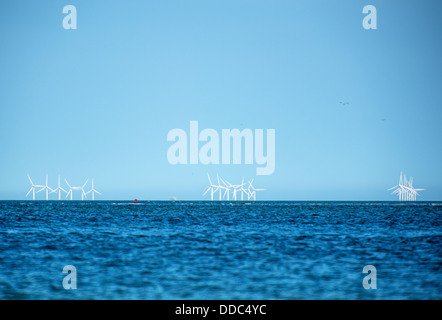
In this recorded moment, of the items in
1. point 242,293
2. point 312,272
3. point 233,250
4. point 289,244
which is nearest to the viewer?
point 242,293

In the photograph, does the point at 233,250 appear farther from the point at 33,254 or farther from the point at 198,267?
the point at 33,254

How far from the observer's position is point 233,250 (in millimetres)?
31078

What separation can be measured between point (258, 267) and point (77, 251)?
11.5 metres

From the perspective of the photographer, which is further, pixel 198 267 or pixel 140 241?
pixel 140 241

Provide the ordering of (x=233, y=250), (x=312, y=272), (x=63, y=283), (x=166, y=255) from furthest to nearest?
(x=233, y=250), (x=166, y=255), (x=312, y=272), (x=63, y=283)

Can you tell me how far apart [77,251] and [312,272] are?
46.2ft

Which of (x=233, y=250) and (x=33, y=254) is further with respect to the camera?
(x=233, y=250)

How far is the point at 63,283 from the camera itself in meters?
A: 20.3

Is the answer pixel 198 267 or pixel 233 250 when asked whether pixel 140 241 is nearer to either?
pixel 233 250

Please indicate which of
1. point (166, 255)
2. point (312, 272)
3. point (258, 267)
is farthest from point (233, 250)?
point (312, 272)
